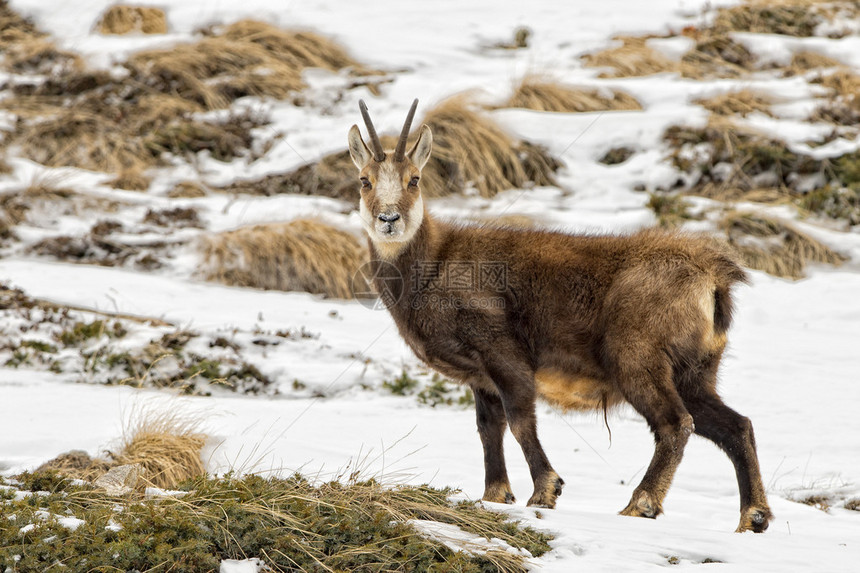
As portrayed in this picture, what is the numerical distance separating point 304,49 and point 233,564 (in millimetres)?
15458

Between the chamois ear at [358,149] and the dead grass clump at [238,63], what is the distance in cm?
1047

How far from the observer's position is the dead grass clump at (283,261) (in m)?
12.0

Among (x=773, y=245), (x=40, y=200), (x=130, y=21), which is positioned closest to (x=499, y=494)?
(x=773, y=245)

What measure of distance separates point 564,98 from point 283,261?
6.96 metres

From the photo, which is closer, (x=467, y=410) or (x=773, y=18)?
(x=467, y=410)

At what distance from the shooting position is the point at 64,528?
13.7ft

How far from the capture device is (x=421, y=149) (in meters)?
6.86

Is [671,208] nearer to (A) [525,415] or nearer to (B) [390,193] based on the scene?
(B) [390,193]

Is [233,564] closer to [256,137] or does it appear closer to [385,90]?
[256,137]

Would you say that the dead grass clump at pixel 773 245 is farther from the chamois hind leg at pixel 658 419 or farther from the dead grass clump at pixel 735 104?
the chamois hind leg at pixel 658 419

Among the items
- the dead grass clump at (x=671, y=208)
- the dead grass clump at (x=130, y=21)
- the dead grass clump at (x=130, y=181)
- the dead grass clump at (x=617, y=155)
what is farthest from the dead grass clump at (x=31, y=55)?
the dead grass clump at (x=671, y=208)

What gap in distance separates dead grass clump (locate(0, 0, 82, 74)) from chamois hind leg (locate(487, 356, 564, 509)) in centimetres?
1446

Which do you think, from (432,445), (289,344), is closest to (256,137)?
(289,344)

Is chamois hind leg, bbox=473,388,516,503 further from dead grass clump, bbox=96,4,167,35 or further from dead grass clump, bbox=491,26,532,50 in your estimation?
dead grass clump, bbox=96,4,167,35
